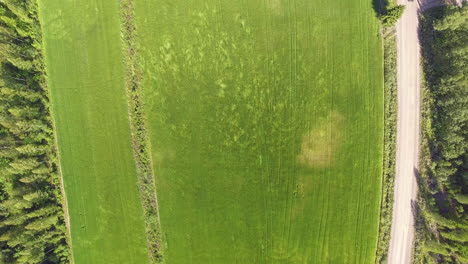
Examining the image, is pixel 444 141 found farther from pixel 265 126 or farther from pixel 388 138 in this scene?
pixel 265 126

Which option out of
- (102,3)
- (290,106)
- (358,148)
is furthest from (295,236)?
(102,3)

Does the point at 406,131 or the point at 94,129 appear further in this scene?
the point at 94,129

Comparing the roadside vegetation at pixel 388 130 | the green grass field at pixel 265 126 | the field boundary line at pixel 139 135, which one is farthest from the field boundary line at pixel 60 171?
the roadside vegetation at pixel 388 130

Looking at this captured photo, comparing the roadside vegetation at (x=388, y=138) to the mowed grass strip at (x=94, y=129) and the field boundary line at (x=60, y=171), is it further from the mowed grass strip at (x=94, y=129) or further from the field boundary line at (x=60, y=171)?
the field boundary line at (x=60, y=171)

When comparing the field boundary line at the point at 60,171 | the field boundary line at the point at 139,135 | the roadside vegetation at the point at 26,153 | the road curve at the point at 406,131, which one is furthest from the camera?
the field boundary line at the point at 60,171

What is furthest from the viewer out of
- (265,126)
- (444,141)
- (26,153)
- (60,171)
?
(60,171)

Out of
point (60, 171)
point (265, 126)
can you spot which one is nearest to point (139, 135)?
point (60, 171)

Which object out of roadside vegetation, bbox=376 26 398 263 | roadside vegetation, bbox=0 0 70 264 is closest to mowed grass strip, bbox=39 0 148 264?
roadside vegetation, bbox=0 0 70 264
